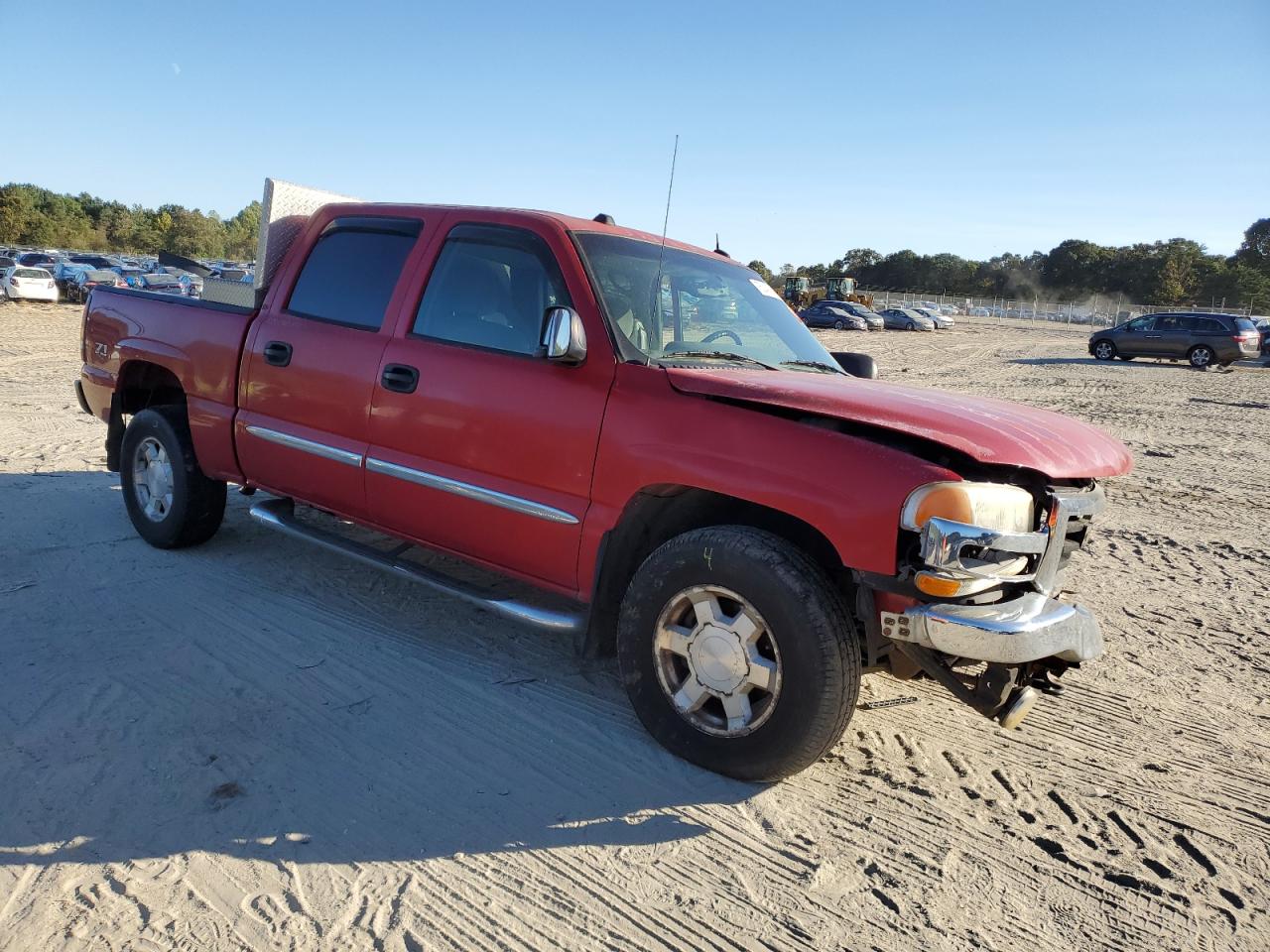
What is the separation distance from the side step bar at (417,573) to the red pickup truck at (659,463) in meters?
0.02

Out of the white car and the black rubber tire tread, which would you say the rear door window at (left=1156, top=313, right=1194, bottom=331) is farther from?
the white car

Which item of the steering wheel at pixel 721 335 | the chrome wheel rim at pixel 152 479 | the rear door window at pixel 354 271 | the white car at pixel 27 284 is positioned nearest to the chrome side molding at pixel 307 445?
the rear door window at pixel 354 271

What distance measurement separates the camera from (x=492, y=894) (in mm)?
2562

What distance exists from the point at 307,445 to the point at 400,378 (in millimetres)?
A: 757

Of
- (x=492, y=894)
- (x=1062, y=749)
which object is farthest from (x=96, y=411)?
(x=1062, y=749)

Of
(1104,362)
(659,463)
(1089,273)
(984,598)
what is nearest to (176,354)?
(659,463)

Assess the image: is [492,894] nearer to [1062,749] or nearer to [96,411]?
[1062,749]

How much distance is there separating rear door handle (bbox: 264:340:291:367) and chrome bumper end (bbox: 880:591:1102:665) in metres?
3.20

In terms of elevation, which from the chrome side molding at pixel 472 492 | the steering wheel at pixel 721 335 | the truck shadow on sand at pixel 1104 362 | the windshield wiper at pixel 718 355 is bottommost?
the chrome side molding at pixel 472 492

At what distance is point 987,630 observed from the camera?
272 centimetres

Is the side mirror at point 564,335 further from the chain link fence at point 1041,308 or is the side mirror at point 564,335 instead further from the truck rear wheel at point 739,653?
the chain link fence at point 1041,308

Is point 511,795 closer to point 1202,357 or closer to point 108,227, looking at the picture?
point 1202,357

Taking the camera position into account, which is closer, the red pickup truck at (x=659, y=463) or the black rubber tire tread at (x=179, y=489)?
the red pickup truck at (x=659, y=463)

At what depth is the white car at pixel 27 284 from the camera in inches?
1111
